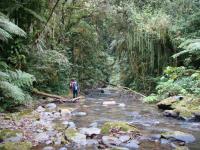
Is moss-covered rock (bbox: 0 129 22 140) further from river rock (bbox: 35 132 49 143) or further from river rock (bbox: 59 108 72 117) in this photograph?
river rock (bbox: 59 108 72 117)

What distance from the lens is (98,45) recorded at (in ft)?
83.4

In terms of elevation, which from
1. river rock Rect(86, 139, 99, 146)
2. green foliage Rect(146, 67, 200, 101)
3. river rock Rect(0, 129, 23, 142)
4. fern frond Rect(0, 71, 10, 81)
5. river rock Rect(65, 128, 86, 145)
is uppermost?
fern frond Rect(0, 71, 10, 81)

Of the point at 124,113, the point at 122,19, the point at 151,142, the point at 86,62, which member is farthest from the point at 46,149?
the point at 86,62

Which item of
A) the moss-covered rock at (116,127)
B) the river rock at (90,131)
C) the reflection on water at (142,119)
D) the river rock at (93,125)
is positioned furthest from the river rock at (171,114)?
the river rock at (90,131)

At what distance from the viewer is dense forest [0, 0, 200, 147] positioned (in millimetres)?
13789

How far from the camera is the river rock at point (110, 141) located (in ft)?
26.3

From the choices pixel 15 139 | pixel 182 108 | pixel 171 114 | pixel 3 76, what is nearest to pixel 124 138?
pixel 15 139

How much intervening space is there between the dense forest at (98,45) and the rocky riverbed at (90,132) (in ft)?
3.98

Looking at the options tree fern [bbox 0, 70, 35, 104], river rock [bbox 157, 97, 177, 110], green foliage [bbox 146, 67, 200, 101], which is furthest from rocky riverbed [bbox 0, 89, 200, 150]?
green foliage [bbox 146, 67, 200, 101]

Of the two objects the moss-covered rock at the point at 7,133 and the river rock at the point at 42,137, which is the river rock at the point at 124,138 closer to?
the river rock at the point at 42,137

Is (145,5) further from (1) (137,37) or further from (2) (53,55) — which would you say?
(2) (53,55)

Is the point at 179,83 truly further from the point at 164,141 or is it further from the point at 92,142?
the point at 92,142

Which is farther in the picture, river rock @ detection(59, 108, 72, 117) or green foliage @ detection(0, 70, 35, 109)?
river rock @ detection(59, 108, 72, 117)

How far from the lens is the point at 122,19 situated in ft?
66.8
